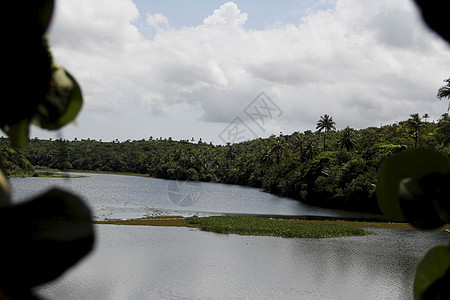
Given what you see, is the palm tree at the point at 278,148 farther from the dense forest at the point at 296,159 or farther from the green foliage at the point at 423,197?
the green foliage at the point at 423,197

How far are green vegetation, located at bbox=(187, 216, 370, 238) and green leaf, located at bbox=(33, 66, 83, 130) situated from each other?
26.7 m

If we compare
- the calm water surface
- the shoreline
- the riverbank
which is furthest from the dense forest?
the riverbank

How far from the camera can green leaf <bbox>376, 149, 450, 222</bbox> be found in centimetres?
33

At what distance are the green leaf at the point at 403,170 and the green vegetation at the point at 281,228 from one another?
2664cm

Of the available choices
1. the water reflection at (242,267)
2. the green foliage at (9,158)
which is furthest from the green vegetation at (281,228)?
the green foliage at (9,158)

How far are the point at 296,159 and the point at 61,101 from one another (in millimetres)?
54488

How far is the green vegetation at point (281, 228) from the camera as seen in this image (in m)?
26.3

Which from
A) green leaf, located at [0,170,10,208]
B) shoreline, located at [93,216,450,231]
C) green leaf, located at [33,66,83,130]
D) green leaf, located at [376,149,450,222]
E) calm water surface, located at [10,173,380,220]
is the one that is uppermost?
green leaf, located at [33,66,83,130]

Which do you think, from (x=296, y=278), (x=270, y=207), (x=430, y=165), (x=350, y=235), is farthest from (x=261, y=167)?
(x=430, y=165)

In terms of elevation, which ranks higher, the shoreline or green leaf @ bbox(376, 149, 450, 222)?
green leaf @ bbox(376, 149, 450, 222)

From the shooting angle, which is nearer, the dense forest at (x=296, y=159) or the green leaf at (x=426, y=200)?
the green leaf at (x=426, y=200)

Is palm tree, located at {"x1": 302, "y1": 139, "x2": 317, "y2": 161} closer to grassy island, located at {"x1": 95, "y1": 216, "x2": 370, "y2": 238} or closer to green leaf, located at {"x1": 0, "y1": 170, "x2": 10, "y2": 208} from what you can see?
grassy island, located at {"x1": 95, "y1": 216, "x2": 370, "y2": 238}

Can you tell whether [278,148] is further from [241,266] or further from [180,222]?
[241,266]

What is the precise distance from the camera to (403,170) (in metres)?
0.34
